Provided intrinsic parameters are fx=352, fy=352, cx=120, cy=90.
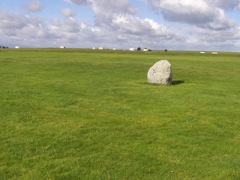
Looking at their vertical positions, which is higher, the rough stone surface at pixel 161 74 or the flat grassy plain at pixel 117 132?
the rough stone surface at pixel 161 74

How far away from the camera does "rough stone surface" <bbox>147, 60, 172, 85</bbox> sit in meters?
30.8

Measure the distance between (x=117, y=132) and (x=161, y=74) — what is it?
54.1 ft

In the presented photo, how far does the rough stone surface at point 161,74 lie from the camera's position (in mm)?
30844

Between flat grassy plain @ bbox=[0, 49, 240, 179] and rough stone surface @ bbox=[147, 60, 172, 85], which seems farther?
rough stone surface @ bbox=[147, 60, 172, 85]

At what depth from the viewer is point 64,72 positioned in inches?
1511

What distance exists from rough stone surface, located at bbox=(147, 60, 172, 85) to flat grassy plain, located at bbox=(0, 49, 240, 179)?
265 cm

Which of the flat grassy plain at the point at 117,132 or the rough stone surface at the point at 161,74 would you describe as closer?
the flat grassy plain at the point at 117,132

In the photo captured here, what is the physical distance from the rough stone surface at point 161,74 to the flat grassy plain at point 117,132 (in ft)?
8.69

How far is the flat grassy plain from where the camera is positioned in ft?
37.3

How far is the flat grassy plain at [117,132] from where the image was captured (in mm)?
11359

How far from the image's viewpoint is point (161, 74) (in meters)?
31.0

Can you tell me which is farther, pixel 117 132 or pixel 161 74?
pixel 161 74

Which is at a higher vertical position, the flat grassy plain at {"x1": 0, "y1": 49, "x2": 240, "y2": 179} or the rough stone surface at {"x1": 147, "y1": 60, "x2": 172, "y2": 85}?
the rough stone surface at {"x1": 147, "y1": 60, "x2": 172, "y2": 85}

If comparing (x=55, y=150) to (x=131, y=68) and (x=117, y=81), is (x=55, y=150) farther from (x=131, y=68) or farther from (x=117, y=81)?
(x=131, y=68)
